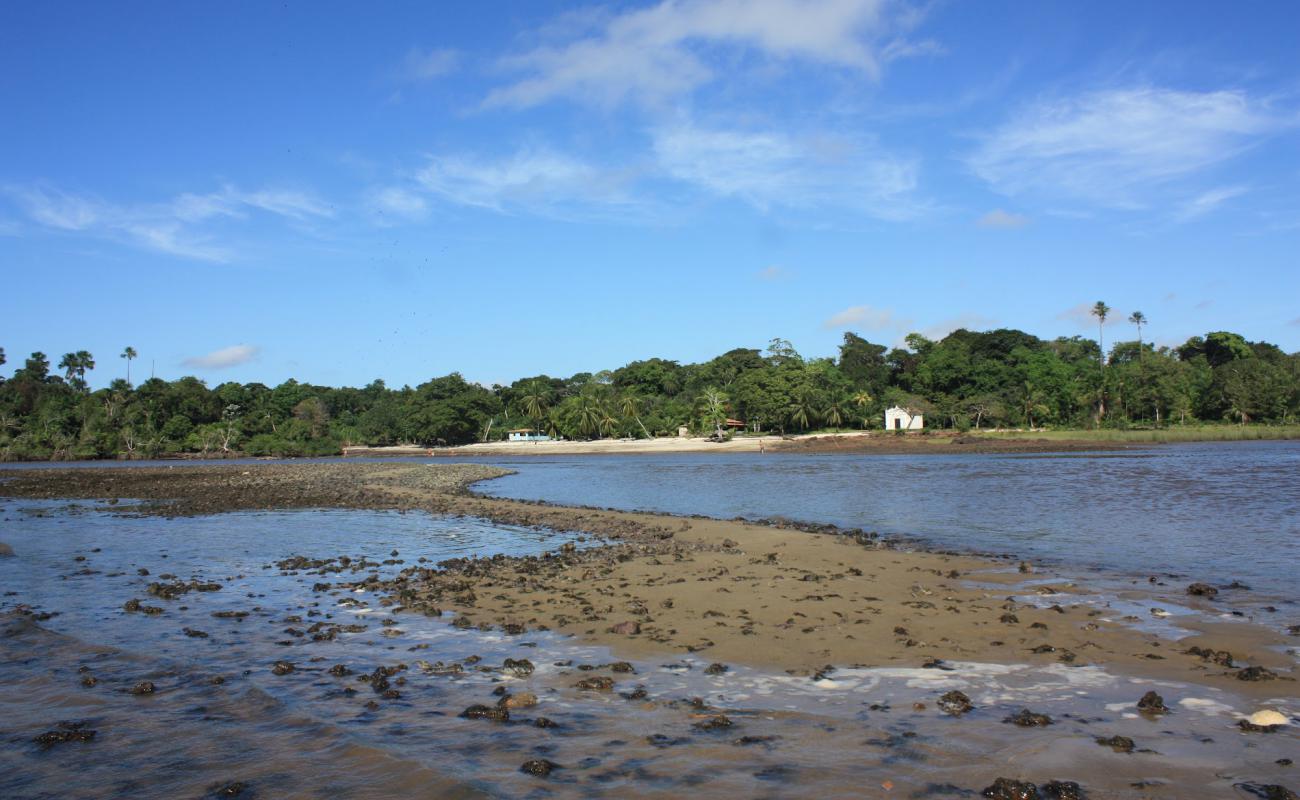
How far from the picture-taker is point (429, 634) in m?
11.1

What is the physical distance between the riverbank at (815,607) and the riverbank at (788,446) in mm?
72550

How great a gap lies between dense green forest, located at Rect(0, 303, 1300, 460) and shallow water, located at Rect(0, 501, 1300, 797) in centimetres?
10336

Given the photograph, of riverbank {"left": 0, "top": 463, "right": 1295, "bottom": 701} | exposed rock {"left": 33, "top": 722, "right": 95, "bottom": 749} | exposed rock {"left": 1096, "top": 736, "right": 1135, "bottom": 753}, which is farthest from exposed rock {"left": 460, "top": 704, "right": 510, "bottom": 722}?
exposed rock {"left": 1096, "top": 736, "right": 1135, "bottom": 753}

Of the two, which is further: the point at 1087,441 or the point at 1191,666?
the point at 1087,441

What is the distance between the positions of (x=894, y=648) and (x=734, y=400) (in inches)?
4692

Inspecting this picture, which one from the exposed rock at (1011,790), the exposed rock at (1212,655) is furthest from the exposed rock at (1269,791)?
the exposed rock at (1212,655)

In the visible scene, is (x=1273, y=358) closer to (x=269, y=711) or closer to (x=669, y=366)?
(x=669, y=366)

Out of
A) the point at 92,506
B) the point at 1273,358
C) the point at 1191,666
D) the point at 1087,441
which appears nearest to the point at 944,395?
the point at 1087,441

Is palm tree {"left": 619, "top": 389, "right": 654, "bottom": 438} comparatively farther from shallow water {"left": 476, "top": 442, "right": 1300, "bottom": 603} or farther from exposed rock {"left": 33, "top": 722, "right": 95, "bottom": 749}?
exposed rock {"left": 33, "top": 722, "right": 95, "bottom": 749}

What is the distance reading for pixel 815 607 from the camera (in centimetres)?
1216

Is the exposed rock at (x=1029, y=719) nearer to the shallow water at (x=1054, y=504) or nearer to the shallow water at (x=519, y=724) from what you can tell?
the shallow water at (x=519, y=724)

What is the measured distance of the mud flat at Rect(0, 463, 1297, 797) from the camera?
6496 mm

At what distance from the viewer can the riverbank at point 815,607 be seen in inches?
371

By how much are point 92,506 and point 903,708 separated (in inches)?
1511
